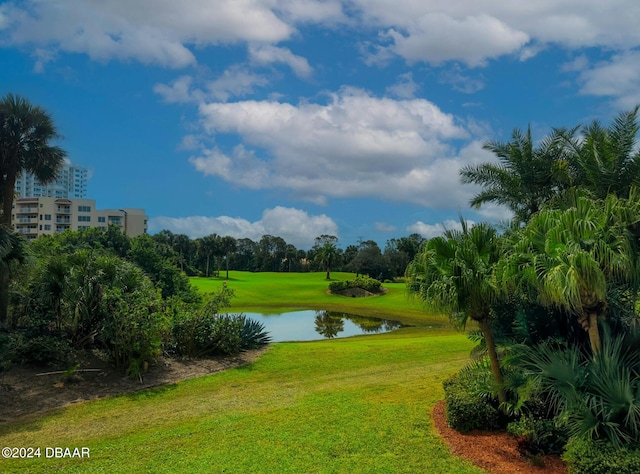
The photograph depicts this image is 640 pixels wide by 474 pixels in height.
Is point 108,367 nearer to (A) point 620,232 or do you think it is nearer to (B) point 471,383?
(B) point 471,383

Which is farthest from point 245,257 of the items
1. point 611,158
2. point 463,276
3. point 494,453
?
point 494,453

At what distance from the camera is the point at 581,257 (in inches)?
264

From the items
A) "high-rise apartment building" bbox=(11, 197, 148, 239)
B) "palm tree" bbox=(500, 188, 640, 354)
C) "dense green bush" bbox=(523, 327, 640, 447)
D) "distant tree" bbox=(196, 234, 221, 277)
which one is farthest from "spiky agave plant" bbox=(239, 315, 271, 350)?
"high-rise apartment building" bbox=(11, 197, 148, 239)

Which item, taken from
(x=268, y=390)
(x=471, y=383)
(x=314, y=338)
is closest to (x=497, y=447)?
(x=471, y=383)

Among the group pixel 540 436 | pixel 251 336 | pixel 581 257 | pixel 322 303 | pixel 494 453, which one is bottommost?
pixel 322 303

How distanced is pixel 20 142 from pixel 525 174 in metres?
17.9

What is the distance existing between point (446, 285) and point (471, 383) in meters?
2.13

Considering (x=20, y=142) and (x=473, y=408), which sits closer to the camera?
(x=473, y=408)

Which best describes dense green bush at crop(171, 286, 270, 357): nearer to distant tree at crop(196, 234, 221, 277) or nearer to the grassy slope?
the grassy slope

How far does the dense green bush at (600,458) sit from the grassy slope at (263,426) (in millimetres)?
1373

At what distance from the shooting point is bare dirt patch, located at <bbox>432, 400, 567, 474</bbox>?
6.84 meters

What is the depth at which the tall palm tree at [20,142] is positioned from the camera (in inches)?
667

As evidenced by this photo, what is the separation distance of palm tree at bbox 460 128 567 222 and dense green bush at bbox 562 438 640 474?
8.84 m

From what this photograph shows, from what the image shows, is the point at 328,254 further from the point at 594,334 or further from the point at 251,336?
the point at 594,334
